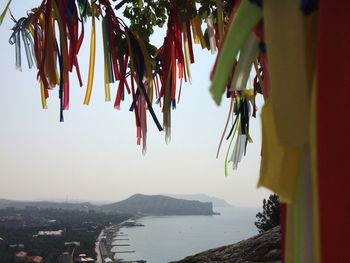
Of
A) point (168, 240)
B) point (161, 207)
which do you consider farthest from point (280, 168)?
point (161, 207)

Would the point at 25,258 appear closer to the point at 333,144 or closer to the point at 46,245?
the point at 46,245

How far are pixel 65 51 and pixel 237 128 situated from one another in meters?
1.45

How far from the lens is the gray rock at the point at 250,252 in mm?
3645

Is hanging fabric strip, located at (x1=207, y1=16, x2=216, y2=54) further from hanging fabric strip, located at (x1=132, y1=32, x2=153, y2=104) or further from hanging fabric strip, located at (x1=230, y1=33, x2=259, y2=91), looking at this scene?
hanging fabric strip, located at (x1=230, y1=33, x2=259, y2=91)

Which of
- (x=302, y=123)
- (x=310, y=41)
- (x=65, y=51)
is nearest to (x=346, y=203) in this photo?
(x=302, y=123)

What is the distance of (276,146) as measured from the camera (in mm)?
866

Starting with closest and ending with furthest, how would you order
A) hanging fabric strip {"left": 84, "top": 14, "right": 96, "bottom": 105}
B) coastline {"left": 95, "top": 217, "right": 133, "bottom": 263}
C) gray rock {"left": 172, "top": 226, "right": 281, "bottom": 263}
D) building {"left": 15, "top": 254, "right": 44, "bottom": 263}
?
hanging fabric strip {"left": 84, "top": 14, "right": 96, "bottom": 105}, gray rock {"left": 172, "top": 226, "right": 281, "bottom": 263}, building {"left": 15, "top": 254, "right": 44, "bottom": 263}, coastline {"left": 95, "top": 217, "right": 133, "bottom": 263}

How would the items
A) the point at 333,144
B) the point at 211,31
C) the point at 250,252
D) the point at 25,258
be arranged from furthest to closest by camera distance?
the point at 25,258, the point at 250,252, the point at 211,31, the point at 333,144

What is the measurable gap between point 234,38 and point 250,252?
3.19 metres

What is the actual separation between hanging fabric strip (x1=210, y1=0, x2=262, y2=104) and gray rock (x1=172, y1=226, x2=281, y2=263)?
2883mm

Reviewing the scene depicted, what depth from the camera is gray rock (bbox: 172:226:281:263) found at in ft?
12.0

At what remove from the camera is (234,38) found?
0.95 meters

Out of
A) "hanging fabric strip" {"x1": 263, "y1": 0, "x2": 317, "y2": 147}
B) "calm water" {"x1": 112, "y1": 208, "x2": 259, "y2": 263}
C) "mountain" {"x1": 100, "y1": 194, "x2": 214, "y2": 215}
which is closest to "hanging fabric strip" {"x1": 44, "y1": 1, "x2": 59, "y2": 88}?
"hanging fabric strip" {"x1": 263, "y1": 0, "x2": 317, "y2": 147}

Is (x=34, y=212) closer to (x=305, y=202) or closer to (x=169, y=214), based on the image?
(x=169, y=214)
